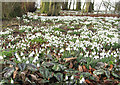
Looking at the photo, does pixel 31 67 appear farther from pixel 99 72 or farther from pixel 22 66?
pixel 99 72

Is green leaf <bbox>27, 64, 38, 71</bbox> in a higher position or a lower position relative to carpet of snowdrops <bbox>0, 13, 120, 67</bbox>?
lower

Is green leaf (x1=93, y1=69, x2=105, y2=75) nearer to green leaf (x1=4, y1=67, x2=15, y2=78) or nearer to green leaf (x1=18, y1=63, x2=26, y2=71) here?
green leaf (x1=18, y1=63, x2=26, y2=71)

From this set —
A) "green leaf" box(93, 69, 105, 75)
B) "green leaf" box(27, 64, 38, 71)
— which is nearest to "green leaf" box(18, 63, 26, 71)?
"green leaf" box(27, 64, 38, 71)

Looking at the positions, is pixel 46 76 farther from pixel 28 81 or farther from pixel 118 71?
pixel 118 71

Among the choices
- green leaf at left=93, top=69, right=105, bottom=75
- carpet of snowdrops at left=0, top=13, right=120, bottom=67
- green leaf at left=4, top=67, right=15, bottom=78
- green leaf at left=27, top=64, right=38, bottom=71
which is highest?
carpet of snowdrops at left=0, top=13, right=120, bottom=67

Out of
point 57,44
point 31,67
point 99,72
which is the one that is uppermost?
point 57,44

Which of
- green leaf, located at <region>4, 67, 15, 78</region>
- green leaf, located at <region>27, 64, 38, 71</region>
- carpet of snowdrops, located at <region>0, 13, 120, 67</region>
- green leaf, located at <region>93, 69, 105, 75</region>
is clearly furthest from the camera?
carpet of snowdrops, located at <region>0, 13, 120, 67</region>

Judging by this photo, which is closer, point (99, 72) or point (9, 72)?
point (9, 72)

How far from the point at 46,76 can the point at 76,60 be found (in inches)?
35.1

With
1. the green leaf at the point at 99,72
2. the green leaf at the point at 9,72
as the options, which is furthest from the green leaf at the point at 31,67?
the green leaf at the point at 99,72

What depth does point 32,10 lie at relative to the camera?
1809cm

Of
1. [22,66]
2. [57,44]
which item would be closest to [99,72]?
[22,66]

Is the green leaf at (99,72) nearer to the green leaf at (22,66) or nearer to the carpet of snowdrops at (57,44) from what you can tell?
the carpet of snowdrops at (57,44)

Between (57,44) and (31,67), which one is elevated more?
(57,44)
